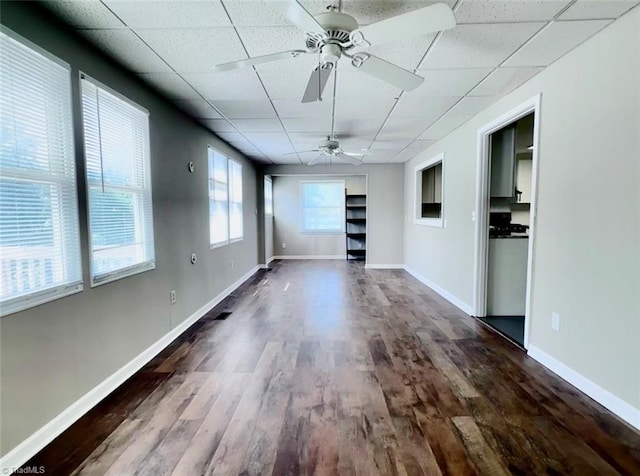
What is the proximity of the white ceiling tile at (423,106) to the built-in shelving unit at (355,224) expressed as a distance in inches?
197

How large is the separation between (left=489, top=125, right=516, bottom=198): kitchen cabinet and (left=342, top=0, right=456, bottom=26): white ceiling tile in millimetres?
2283

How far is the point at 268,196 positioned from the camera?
25.4 feet

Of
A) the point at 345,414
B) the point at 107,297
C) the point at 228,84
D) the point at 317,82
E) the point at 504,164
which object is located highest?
the point at 228,84

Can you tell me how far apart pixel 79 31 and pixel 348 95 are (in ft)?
6.63

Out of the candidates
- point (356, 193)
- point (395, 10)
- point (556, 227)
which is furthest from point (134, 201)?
point (356, 193)

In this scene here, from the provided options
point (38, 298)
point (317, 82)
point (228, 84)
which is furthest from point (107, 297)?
point (317, 82)

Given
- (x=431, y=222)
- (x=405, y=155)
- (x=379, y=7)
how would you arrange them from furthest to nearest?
(x=405, y=155), (x=431, y=222), (x=379, y=7)

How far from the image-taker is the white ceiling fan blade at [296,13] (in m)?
1.36

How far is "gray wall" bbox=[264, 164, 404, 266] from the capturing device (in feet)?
23.0

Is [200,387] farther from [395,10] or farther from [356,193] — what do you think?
[356,193]

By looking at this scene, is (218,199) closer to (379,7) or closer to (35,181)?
(35,181)

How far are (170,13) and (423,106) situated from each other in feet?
8.04

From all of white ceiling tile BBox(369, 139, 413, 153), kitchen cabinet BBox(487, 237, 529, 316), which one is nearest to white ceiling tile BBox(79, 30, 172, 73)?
white ceiling tile BBox(369, 139, 413, 153)

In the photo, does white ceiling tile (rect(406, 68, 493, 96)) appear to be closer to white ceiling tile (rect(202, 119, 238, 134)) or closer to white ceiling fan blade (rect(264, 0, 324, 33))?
white ceiling fan blade (rect(264, 0, 324, 33))
